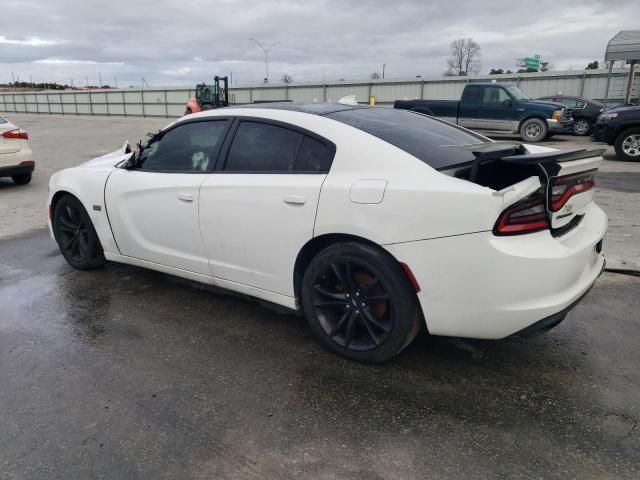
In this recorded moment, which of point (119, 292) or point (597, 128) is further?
point (597, 128)

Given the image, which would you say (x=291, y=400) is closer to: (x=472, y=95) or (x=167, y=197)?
(x=167, y=197)

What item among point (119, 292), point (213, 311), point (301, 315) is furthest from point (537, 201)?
point (119, 292)

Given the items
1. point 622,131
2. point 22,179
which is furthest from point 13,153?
point 622,131

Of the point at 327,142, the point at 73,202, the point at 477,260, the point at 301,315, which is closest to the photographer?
the point at 477,260

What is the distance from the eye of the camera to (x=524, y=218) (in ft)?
8.30

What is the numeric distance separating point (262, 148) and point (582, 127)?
17.9m

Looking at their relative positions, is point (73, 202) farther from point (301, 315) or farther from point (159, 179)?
point (301, 315)

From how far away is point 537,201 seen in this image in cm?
257

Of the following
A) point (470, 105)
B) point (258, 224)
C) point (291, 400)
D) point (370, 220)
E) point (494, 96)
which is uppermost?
point (494, 96)

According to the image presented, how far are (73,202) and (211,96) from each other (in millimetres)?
25209

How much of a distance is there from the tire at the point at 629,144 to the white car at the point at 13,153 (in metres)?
12.5

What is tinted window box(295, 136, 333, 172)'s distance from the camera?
9.95 ft

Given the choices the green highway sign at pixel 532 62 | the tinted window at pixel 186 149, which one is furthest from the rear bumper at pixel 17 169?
the green highway sign at pixel 532 62

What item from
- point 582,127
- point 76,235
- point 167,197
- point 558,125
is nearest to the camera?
point 167,197
